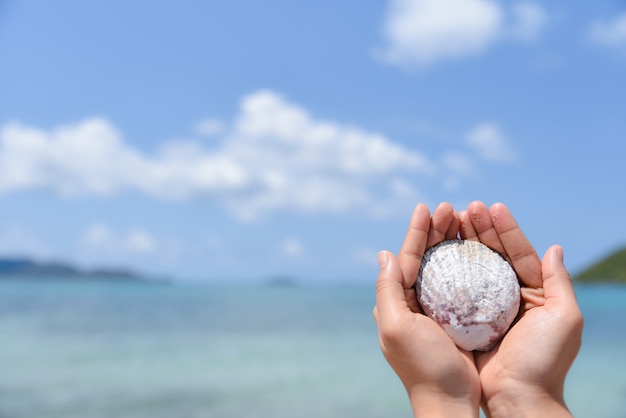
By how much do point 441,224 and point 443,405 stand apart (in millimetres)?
1089

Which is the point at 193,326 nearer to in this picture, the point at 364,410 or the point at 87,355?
the point at 87,355

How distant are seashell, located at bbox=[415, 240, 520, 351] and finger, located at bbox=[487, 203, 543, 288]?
2.7 inches

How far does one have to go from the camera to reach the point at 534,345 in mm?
3207

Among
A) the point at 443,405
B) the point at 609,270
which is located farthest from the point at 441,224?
the point at 609,270

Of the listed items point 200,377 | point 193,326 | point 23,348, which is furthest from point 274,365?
point 193,326

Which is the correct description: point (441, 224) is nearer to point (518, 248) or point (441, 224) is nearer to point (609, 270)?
point (518, 248)

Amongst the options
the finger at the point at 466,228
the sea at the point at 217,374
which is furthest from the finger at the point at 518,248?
the sea at the point at 217,374

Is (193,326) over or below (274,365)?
over

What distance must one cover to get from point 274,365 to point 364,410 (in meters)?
4.86

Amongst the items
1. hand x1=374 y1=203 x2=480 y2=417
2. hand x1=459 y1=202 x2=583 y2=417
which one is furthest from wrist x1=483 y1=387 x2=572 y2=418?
hand x1=374 y1=203 x2=480 y2=417

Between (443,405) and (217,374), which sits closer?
(443,405)

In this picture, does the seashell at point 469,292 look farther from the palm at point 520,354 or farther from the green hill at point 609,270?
the green hill at point 609,270

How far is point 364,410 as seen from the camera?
A: 1085cm

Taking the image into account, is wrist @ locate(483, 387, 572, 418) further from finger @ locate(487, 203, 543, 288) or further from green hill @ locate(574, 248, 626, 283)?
green hill @ locate(574, 248, 626, 283)
